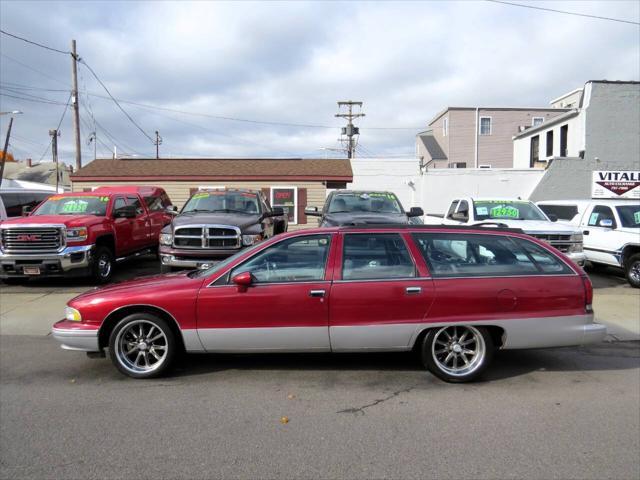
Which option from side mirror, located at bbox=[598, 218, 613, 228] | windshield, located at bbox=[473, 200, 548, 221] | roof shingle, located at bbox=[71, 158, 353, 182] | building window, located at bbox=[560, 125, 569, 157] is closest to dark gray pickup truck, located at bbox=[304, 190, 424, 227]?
windshield, located at bbox=[473, 200, 548, 221]

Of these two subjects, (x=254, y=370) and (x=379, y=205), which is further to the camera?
(x=379, y=205)

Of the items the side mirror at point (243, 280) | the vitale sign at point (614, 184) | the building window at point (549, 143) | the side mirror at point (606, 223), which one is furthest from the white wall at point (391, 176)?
the side mirror at point (243, 280)

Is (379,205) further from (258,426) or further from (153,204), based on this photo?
(258,426)

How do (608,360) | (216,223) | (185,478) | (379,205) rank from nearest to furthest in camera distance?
(185,478), (608,360), (216,223), (379,205)

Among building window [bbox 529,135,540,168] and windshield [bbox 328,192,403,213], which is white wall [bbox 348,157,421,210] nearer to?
building window [bbox 529,135,540,168]

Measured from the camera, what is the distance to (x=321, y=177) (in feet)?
67.5

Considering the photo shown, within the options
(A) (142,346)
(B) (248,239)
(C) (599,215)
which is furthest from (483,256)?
(C) (599,215)

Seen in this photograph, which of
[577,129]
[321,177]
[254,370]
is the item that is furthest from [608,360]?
[577,129]

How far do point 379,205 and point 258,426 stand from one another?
7.50m

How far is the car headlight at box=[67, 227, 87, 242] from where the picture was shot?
31.7 feet

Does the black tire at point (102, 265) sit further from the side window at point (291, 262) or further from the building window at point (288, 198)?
the building window at point (288, 198)

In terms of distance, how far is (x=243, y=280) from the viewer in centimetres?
463

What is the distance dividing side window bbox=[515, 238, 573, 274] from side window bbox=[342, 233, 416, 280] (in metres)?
1.26

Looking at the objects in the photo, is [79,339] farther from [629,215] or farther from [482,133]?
[482,133]
